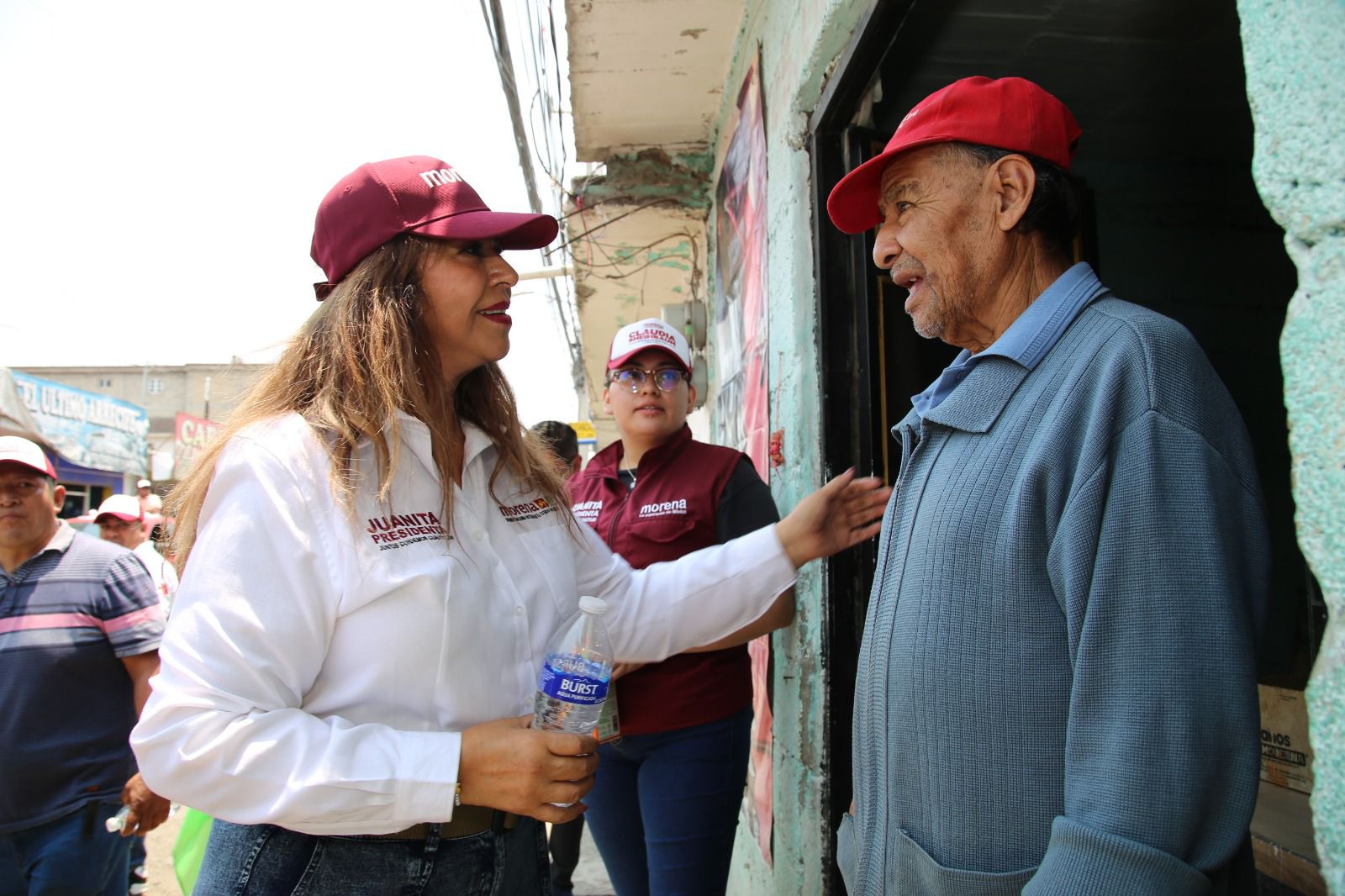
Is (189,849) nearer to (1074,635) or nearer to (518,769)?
(518,769)

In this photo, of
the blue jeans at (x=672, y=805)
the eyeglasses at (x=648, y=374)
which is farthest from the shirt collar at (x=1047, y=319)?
the eyeglasses at (x=648, y=374)

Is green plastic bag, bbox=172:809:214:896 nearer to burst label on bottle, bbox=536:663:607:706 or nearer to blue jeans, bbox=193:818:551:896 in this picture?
blue jeans, bbox=193:818:551:896

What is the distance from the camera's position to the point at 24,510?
3.18 m

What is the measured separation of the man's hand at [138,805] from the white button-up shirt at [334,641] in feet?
7.22

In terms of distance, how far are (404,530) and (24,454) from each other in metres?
2.90

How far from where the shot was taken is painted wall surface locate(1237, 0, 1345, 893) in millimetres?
658

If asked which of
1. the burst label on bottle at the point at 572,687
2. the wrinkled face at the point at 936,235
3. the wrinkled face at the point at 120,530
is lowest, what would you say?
the wrinkled face at the point at 120,530

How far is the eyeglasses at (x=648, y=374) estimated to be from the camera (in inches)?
116

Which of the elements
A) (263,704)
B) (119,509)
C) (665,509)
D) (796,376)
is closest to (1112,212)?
(796,376)

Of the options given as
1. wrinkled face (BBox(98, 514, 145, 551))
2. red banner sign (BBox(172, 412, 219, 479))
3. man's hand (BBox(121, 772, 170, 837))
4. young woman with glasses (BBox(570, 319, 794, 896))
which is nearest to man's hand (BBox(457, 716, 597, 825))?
young woman with glasses (BBox(570, 319, 794, 896))

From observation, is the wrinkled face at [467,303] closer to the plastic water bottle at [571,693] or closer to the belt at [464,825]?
the plastic water bottle at [571,693]

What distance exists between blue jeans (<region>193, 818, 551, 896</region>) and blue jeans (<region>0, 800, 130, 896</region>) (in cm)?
218

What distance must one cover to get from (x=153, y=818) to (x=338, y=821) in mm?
2463

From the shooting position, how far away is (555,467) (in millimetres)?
2004
